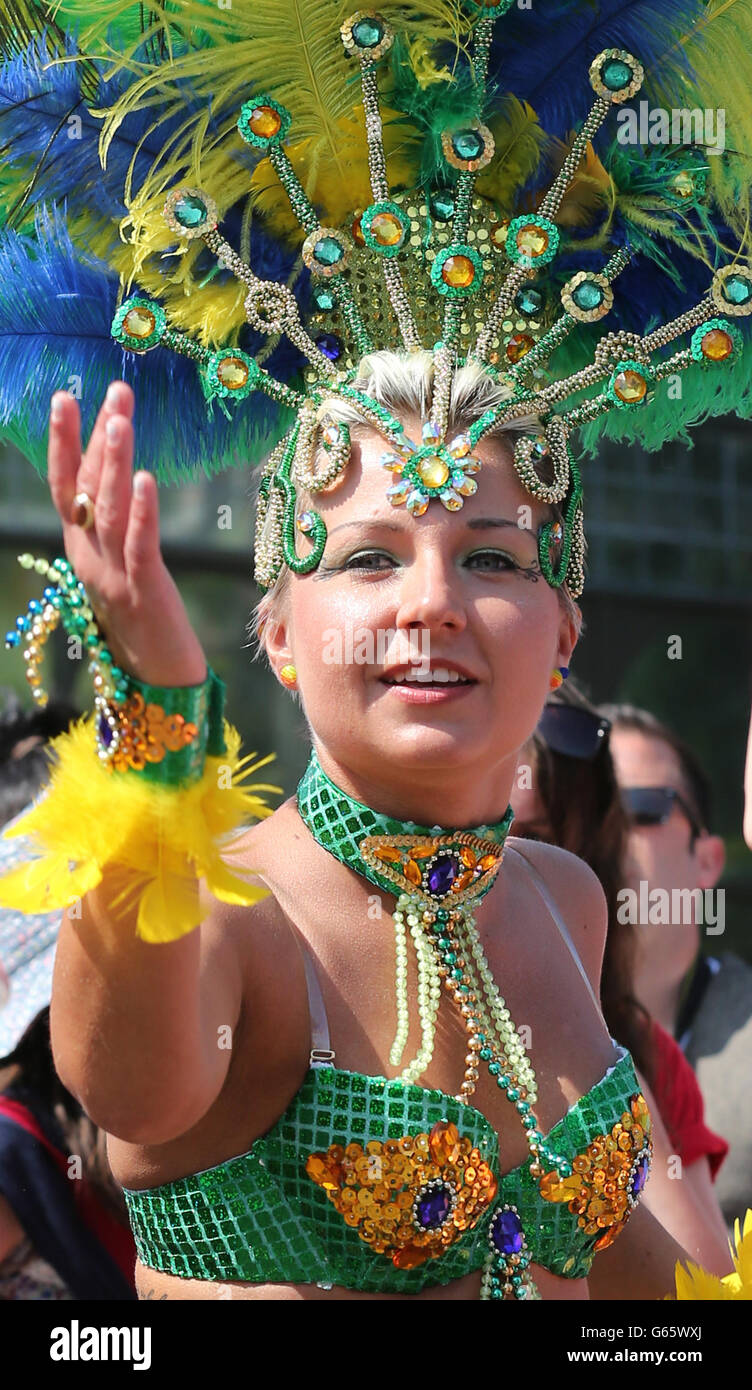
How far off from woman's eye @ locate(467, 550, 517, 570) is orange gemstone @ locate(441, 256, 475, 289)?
410 mm

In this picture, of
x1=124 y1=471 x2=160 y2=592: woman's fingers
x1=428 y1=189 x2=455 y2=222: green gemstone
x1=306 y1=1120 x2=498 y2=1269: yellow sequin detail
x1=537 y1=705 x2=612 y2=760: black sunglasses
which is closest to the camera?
x1=124 y1=471 x2=160 y2=592: woman's fingers

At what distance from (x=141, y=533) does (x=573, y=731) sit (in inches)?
94.8

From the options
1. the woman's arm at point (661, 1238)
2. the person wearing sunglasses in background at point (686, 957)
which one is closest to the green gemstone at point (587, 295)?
the woman's arm at point (661, 1238)

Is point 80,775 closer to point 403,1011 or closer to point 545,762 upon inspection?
point 403,1011

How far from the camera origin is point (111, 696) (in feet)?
5.95

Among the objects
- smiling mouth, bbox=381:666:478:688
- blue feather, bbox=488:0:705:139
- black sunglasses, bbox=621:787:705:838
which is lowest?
smiling mouth, bbox=381:666:478:688

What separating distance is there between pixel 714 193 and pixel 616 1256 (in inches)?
66.6

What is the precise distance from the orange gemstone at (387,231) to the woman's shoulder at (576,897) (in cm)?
99

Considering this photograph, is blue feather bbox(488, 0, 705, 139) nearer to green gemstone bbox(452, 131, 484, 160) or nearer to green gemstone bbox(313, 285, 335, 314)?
green gemstone bbox(452, 131, 484, 160)

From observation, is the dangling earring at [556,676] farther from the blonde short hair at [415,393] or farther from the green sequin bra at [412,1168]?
the blonde short hair at [415,393]

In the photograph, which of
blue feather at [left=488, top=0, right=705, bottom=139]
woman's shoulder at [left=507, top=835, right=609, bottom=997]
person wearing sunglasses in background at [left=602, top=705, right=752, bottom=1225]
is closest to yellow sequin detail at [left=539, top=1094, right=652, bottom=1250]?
woman's shoulder at [left=507, top=835, right=609, bottom=997]

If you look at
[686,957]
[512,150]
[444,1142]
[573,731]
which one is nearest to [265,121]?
[512,150]

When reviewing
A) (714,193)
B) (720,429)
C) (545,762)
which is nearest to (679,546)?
(720,429)

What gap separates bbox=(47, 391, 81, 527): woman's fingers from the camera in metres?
1.76
